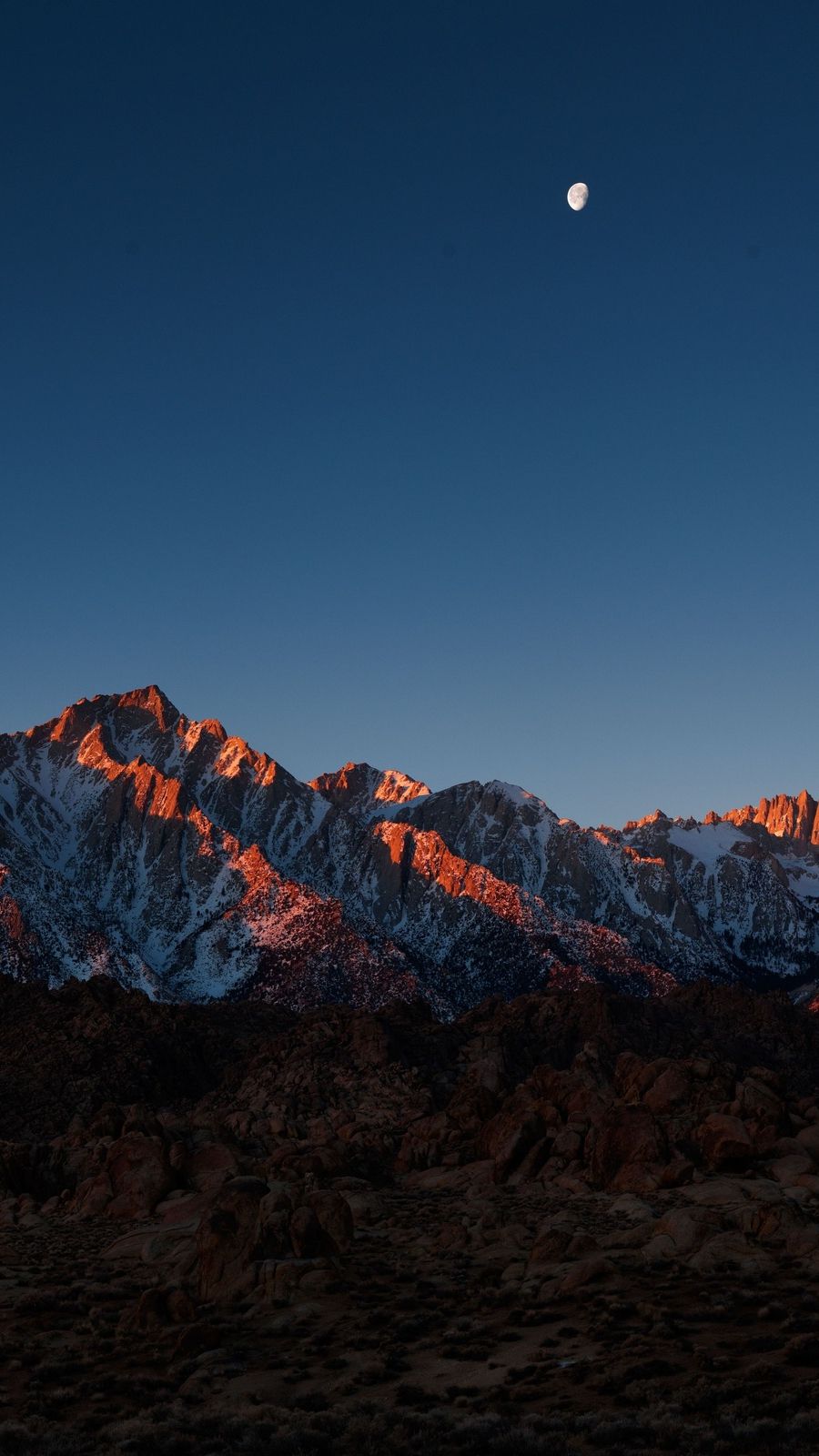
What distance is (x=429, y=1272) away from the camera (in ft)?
133

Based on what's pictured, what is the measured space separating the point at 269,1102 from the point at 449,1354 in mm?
64855

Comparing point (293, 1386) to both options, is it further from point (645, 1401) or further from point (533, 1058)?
point (533, 1058)

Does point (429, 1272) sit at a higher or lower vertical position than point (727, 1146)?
lower

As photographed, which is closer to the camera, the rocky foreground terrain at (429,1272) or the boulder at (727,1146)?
the rocky foreground terrain at (429,1272)

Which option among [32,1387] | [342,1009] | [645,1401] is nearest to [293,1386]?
[32,1387]

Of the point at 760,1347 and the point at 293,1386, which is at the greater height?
the point at 760,1347

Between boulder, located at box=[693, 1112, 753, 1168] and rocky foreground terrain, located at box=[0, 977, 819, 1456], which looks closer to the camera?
rocky foreground terrain, located at box=[0, 977, 819, 1456]

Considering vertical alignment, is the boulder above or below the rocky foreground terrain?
above

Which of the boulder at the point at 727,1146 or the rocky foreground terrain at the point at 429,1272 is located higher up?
the boulder at the point at 727,1146

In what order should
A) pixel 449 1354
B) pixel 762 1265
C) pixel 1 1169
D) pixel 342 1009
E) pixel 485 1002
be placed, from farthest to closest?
pixel 485 1002 → pixel 342 1009 → pixel 1 1169 → pixel 762 1265 → pixel 449 1354

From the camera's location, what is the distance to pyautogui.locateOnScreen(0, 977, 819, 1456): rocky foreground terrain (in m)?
24.0

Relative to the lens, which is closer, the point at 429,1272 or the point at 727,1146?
the point at 429,1272

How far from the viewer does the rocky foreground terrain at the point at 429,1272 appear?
24.0 m

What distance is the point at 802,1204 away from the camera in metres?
46.8
